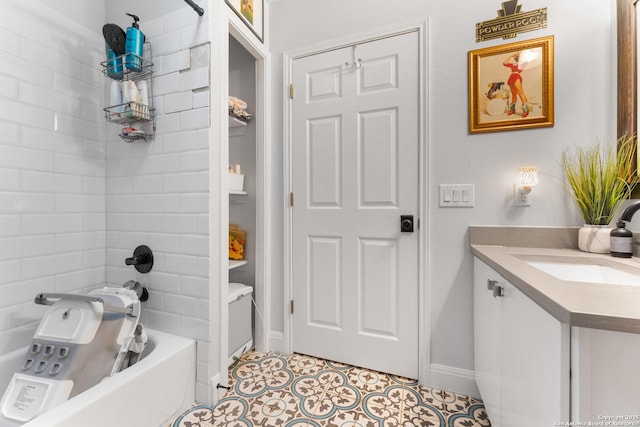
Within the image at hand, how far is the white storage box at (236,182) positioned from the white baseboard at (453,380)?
164 centimetres

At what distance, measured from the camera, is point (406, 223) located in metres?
1.57

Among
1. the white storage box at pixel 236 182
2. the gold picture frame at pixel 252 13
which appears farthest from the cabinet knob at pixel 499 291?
the gold picture frame at pixel 252 13

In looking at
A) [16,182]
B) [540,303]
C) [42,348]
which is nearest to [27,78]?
[16,182]

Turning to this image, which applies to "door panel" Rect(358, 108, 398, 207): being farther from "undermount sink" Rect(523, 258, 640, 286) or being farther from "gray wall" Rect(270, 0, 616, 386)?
"undermount sink" Rect(523, 258, 640, 286)

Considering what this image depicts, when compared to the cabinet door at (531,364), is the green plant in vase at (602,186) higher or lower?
higher

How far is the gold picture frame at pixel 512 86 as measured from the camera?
1.34 metres

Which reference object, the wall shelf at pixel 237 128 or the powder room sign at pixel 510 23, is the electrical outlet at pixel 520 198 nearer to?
the powder room sign at pixel 510 23

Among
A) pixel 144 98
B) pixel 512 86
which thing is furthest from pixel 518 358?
pixel 144 98

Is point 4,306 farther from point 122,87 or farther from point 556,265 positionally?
point 556,265

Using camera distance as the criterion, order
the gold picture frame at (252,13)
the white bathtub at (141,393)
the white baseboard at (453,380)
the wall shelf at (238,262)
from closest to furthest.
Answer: the white bathtub at (141,393)
the white baseboard at (453,380)
the gold picture frame at (252,13)
the wall shelf at (238,262)

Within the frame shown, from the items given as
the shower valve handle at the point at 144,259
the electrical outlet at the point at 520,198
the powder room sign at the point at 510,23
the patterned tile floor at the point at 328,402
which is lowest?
the patterned tile floor at the point at 328,402

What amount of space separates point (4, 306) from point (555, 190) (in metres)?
2.74

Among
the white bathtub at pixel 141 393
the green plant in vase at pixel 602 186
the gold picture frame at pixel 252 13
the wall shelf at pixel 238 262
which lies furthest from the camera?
the wall shelf at pixel 238 262

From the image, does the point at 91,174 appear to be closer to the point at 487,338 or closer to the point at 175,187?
the point at 175,187
